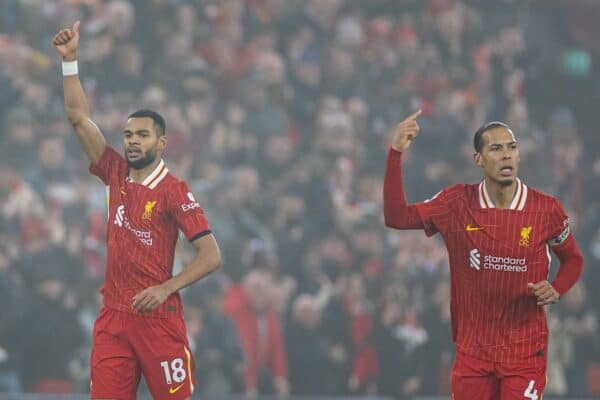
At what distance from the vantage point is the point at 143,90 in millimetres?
12867

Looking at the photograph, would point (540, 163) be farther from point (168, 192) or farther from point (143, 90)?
point (168, 192)

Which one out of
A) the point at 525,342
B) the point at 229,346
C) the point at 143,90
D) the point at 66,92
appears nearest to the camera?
the point at 525,342

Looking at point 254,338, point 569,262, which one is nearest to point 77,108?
Answer: point 569,262

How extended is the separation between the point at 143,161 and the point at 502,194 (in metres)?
2.03

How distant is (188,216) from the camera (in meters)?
6.44

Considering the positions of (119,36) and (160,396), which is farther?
(119,36)

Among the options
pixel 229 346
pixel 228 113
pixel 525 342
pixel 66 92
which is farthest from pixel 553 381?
pixel 66 92

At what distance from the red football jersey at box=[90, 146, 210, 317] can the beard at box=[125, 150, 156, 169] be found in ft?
0.28

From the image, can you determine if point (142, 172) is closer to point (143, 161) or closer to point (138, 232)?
point (143, 161)

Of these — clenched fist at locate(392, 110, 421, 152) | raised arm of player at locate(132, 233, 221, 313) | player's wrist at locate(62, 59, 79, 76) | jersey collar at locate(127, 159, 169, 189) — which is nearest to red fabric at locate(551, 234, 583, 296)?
clenched fist at locate(392, 110, 421, 152)

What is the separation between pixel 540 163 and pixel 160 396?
781 centimetres

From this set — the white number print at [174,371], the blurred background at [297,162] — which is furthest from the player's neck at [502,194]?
the blurred background at [297,162]

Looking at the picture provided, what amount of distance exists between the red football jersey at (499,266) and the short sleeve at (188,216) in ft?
4.03

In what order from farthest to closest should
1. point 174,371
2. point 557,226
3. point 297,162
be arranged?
point 297,162, point 174,371, point 557,226
